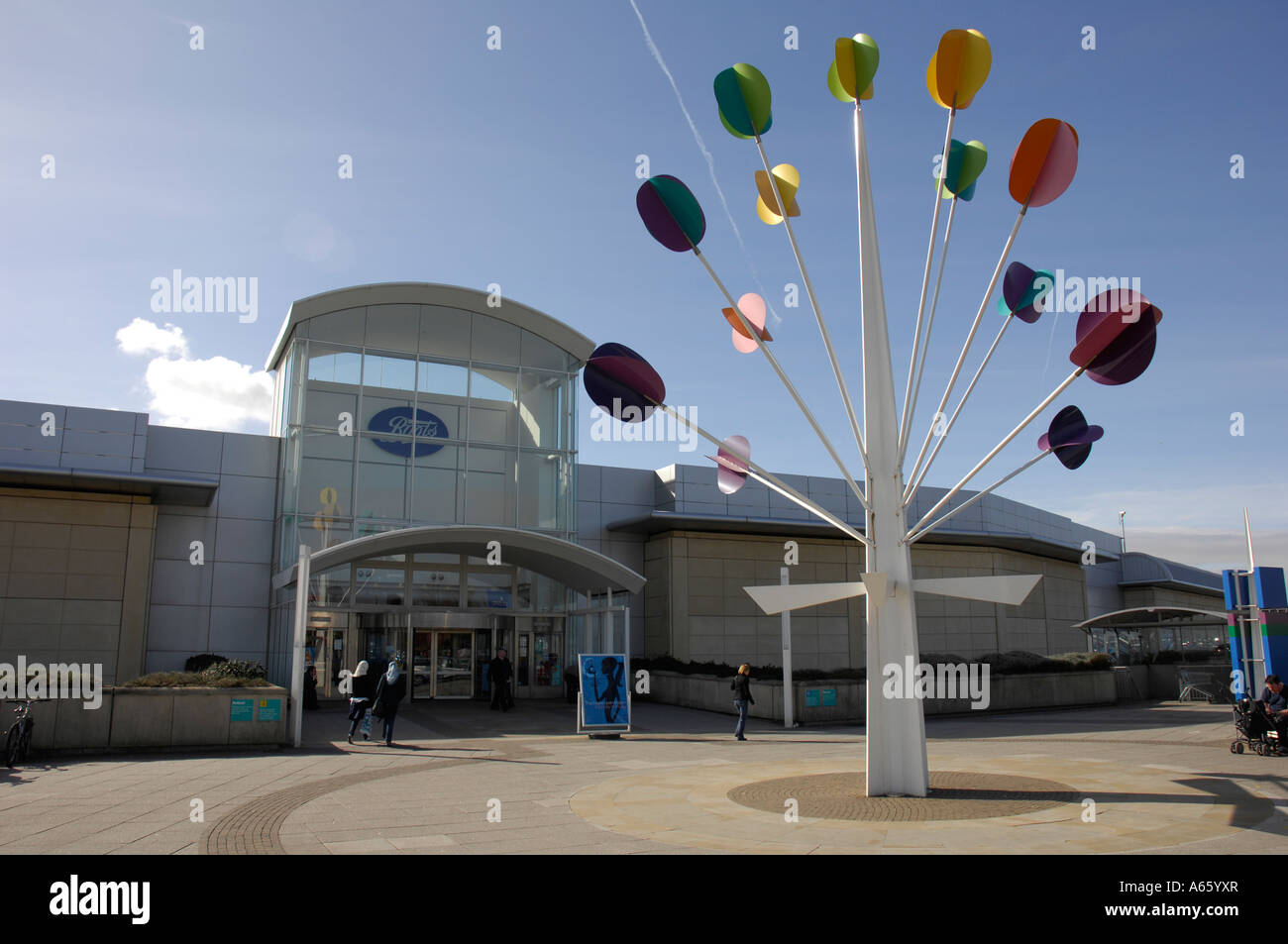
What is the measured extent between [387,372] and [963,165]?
767 inches

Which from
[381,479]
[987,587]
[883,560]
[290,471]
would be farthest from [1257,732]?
[290,471]

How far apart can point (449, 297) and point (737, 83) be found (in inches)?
733

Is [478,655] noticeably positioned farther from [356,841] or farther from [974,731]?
[356,841]

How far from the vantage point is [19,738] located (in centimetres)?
1449

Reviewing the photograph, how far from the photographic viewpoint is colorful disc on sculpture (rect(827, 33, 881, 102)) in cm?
1073

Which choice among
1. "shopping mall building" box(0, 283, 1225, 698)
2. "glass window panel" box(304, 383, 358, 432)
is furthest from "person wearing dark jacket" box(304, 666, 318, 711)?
"glass window panel" box(304, 383, 358, 432)

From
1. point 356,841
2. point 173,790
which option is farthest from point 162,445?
point 356,841

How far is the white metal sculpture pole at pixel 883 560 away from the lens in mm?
10352

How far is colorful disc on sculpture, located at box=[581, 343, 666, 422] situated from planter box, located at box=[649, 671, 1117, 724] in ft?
42.5

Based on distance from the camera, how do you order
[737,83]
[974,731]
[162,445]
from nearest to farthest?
[737,83] → [974,731] → [162,445]

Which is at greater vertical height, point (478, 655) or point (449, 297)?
point (449, 297)

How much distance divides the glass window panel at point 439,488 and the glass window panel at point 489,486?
12.0 inches

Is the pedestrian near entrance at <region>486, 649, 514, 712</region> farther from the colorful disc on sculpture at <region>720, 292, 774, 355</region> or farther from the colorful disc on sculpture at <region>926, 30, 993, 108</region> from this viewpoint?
the colorful disc on sculpture at <region>926, 30, 993, 108</region>
